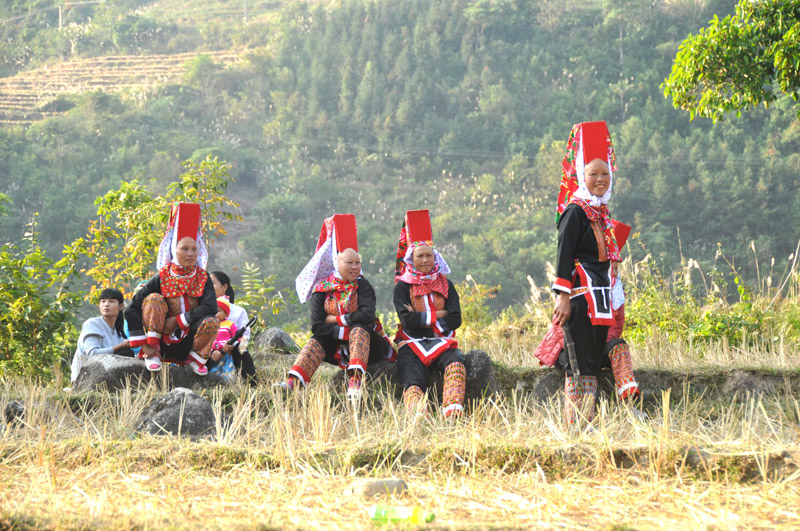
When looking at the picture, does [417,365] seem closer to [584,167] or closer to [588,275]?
[588,275]

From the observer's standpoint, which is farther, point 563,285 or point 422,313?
point 422,313

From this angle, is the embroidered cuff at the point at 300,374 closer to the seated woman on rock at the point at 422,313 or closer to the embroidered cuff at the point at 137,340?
the seated woman on rock at the point at 422,313

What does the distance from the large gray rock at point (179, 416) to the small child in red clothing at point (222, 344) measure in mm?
1284

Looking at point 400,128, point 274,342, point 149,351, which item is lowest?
point 274,342

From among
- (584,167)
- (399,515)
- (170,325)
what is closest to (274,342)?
(170,325)

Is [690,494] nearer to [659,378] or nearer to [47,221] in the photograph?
[659,378]

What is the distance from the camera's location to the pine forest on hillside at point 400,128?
103ft

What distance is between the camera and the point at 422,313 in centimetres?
586

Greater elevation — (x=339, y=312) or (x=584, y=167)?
(x=584, y=167)

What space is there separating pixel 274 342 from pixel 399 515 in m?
5.26

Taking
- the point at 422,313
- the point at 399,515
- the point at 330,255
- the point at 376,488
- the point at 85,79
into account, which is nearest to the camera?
the point at 399,515

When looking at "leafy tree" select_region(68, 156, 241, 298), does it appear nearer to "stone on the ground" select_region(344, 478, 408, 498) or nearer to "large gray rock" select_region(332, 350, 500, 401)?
"large gray rock" select_region(332, 350, 500, 401)

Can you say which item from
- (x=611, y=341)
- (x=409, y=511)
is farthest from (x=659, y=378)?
(x=409, y=511)

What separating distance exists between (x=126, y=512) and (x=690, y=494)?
218cm
